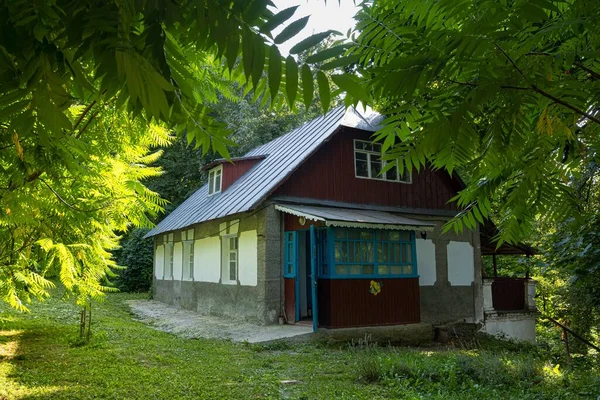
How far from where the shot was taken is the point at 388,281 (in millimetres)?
12156

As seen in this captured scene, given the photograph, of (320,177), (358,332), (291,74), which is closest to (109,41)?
(291,74)

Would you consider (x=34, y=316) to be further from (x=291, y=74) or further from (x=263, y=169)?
(x=291, y=74)

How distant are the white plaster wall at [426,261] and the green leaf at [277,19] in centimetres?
1421

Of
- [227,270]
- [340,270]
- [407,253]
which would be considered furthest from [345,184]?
[227,270]

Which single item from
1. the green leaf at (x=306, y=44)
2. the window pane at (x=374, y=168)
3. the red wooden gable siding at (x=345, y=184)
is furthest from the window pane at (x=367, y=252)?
the green leaf at (x=306, y=44)

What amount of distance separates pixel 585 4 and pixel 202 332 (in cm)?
1165

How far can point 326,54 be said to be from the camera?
1107mm

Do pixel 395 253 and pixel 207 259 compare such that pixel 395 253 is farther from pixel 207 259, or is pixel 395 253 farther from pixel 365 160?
pixel 207 259

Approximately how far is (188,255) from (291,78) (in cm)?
1833

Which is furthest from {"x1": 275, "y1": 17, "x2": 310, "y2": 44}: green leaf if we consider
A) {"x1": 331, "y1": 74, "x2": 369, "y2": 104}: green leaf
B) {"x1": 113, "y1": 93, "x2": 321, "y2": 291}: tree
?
{"x1": 113, "y1": 93, "x2": 321, "y2": 291}: tree

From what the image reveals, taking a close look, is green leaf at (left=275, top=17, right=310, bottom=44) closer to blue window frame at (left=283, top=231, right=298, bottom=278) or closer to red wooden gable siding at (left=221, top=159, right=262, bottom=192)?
blue window frame at (left=283, top=231, right=298, bottom=278)

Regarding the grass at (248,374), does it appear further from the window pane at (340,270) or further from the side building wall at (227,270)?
the side building wall at (227,270)

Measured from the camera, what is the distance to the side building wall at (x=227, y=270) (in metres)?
12.5

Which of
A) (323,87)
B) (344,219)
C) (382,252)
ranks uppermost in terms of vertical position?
(344,219)
